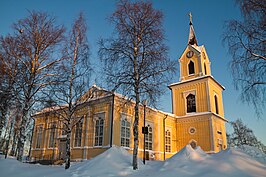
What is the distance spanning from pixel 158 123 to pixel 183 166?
14.1m

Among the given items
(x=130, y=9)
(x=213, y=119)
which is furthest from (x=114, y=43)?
(x=213, y=119)

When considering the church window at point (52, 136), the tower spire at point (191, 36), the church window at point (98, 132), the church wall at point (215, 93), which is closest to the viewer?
the church window at point (98, 132)

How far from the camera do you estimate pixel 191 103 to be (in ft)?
88.5

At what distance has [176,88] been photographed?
28922 millimetres

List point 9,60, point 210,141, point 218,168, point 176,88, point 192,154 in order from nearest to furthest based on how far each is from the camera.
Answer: point 218,168, point 192,154, point 9,60, point 210,141, point 176,88

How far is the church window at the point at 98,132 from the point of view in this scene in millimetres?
19119

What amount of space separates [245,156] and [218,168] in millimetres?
2205

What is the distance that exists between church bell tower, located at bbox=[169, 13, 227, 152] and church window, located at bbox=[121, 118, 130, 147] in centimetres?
913

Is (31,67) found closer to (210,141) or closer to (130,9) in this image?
A: (130,9)

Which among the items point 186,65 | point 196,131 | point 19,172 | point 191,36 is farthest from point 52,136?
point 191,36

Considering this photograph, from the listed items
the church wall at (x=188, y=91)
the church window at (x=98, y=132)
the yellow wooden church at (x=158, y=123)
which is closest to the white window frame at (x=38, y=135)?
the yellow wooden church at (x=158, y=123)

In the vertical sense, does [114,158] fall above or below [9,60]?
below

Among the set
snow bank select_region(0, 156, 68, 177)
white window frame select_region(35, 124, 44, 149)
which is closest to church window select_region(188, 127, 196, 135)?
snow bank select_region(0, 156, 68, 177)

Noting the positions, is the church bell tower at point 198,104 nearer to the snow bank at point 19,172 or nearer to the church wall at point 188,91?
the church wall at point 188,91
